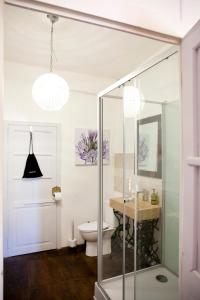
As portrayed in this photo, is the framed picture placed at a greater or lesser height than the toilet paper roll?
greater

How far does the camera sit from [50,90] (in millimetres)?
1940

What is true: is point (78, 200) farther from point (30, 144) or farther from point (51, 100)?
point (51, 100)

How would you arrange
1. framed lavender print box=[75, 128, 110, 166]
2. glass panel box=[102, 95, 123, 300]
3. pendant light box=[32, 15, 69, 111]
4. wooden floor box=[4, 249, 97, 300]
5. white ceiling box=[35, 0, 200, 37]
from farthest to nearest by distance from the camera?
1. framed lavender print box=[75, 128, 110, 166]
2. glass panel box=[102, 95, 123, 300]
3. wooden floor box=[4, 249, 97, 300]
4. pendant light box=[32, 15, 69, 111]
5. white ceiling box=[35, 0, 200, 37]

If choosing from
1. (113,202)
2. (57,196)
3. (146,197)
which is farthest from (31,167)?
(146,197)

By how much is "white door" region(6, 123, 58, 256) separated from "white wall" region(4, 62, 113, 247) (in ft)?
0.47

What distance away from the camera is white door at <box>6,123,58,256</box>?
2904 mm

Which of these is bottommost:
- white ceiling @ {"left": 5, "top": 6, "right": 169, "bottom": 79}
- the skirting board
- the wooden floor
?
the wooden floor

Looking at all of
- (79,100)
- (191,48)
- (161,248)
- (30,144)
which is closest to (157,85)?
(191,48)

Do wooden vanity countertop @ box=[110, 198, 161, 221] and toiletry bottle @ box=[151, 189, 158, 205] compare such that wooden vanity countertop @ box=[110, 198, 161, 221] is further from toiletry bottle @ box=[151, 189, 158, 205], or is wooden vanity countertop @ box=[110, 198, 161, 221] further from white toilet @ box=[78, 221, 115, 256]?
white toilet @ box=[78, 221, 115, 256]

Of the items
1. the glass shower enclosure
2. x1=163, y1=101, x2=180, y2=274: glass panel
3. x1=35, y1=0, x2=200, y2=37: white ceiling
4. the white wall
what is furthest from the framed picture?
x1=35, y1=0, x2=200, y2=37: white ceiling

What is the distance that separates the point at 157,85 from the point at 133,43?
62 cm

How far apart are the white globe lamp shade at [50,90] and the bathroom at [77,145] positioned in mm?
508

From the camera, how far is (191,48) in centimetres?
96

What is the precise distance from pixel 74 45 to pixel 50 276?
273 cm
